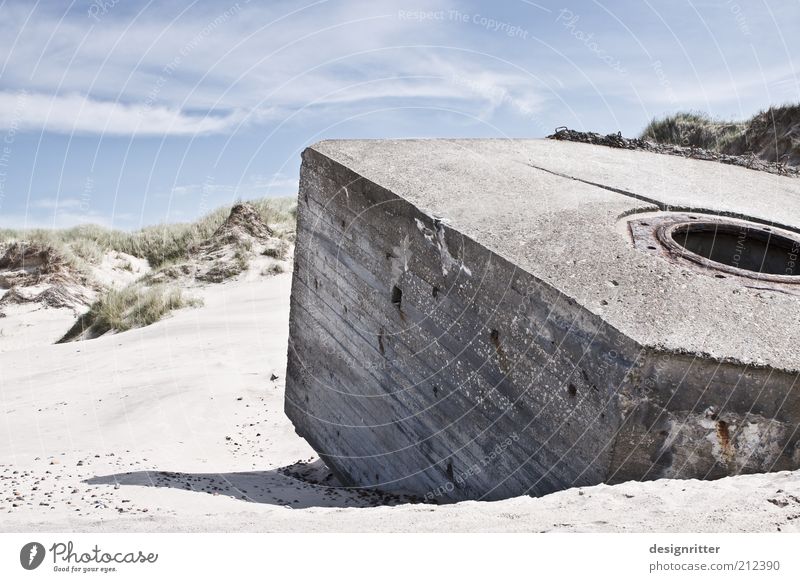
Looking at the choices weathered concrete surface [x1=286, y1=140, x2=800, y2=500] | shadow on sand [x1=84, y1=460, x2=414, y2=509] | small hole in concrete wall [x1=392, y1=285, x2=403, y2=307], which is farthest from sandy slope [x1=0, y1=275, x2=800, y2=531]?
small hole in concrete wall [x1=392, y1=285, x2=403, y2=307]

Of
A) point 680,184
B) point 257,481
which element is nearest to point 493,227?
point 680,184

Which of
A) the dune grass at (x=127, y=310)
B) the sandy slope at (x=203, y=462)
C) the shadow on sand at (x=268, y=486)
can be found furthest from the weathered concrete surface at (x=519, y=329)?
the dune grass at (x=127, y=310)

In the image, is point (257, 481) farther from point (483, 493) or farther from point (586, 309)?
point (586, 309)

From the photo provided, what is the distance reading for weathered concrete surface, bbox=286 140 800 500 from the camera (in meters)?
3.12

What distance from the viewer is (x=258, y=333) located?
10.3 metres

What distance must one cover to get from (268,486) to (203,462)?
0.78 metres

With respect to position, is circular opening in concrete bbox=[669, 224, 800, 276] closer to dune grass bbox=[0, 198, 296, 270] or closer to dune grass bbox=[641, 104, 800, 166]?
dune grass bbox=[641, 104, 800, 166]

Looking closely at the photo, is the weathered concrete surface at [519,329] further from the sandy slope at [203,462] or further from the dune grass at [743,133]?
the dune grass at [743,133]

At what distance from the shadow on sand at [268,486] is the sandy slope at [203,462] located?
0.02 m

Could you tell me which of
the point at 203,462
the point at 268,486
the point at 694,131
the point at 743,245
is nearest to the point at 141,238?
the point at 694,131

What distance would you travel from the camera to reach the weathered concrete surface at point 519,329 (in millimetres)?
3123

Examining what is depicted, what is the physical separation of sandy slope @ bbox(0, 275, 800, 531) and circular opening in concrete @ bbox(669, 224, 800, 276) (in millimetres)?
1684

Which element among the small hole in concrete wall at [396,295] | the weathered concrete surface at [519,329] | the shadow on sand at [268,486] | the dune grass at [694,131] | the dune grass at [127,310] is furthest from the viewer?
the dune grass at [694,131]

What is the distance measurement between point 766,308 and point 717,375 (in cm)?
56
